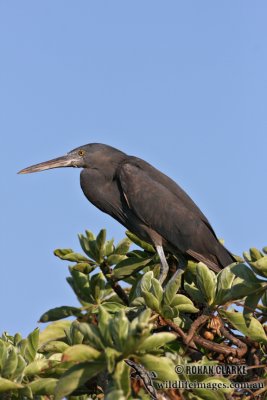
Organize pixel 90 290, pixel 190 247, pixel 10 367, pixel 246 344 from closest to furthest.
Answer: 1. pixel 10 367
2. pixel 246 344
3. pixel 90 290
4. pixel 190 247

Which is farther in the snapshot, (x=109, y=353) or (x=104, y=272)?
(x=104, y=272)

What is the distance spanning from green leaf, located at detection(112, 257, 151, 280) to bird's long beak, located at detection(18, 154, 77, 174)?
2.08 meters

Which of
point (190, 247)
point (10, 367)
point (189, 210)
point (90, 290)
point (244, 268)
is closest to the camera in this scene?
point (10, 367)

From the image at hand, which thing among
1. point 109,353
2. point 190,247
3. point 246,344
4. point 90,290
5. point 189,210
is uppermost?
point 189,210

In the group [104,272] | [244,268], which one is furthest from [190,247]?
[244,268]

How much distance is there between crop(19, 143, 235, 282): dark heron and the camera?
6.29 meters

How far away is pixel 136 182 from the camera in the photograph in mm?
6547

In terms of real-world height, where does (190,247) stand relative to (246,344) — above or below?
above

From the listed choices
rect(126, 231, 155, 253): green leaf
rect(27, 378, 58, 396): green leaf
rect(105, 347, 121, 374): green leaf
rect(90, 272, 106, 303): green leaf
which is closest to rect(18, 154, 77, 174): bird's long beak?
rect(126, 231, 155, 253): green leaf

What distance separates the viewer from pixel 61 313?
435 centimetres

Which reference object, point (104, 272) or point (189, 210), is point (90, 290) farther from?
point (189, 210)

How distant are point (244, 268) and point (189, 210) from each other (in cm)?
329

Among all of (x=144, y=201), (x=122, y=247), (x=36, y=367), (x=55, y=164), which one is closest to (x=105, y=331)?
(x=36, y=367)

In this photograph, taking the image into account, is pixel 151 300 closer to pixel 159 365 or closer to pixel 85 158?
pixel 159 365
